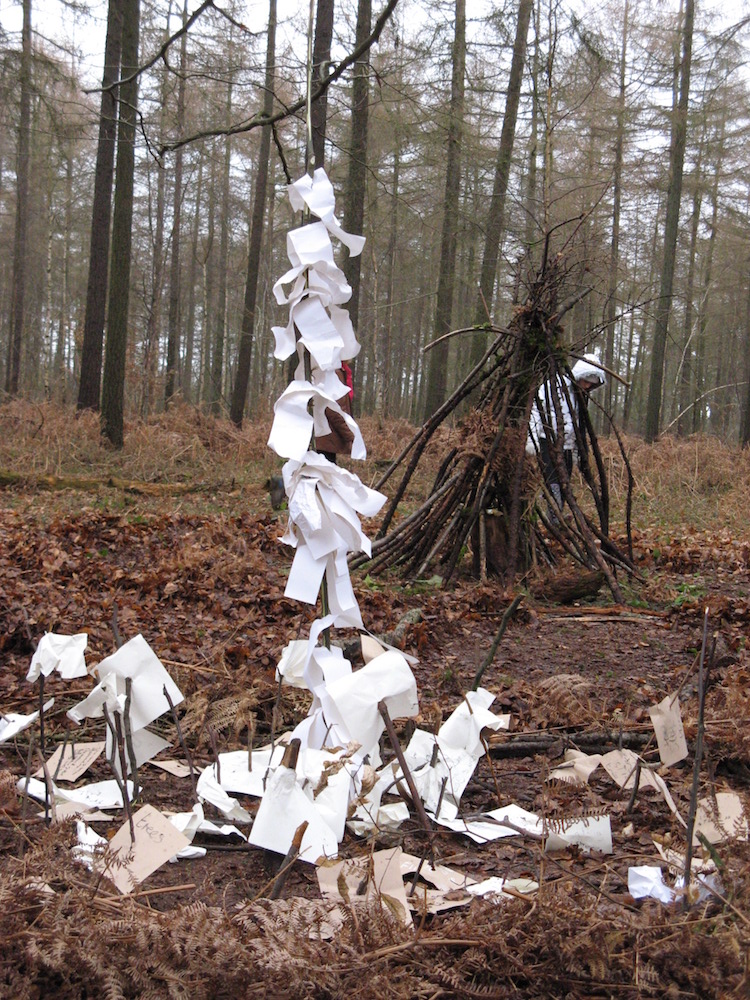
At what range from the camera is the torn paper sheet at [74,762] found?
244 cm

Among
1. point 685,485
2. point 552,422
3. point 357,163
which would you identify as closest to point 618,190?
point 685,485

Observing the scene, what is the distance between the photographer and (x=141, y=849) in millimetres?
1772

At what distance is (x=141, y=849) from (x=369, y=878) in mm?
509

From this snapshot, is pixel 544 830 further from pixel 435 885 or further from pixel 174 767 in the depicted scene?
pixel 174 767

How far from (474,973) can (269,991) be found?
385 mm

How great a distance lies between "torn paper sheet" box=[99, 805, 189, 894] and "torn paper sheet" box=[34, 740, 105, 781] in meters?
0.67

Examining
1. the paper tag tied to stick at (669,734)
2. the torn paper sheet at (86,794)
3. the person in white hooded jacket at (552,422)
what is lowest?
the torn paper sheet at (86,794)

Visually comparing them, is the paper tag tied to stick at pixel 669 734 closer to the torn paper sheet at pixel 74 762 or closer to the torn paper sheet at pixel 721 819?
the torn paper sheet at pixel 721 819

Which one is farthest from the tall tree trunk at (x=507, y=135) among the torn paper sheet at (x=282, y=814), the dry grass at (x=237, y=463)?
the torn paper sheet at (x=282, y=814)

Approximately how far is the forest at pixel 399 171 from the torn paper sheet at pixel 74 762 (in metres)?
1.86

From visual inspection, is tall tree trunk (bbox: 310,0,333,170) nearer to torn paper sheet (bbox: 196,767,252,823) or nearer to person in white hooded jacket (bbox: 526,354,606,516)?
person in white hooded jacket (bbox: 526,354,606,516)

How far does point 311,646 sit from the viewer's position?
185 cm

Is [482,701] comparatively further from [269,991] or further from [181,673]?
[181,673]

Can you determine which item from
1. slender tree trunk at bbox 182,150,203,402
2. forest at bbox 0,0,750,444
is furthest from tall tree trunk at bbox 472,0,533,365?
slender tree trunk at bbox 182,150,203,402
